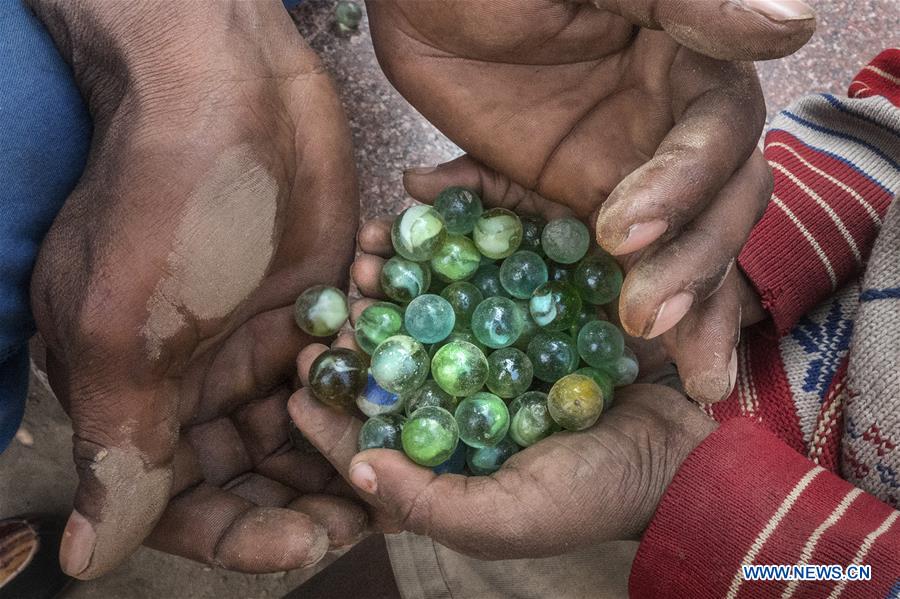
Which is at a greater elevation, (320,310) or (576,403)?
(576,403)

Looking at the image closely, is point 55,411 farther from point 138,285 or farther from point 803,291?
point 803,291

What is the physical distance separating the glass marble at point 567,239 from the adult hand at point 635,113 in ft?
0.22

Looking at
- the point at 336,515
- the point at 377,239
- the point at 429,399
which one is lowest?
the point at 336,515

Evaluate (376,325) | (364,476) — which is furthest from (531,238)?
(364,476)

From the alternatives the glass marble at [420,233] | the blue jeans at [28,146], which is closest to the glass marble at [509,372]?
the glass marble at [420,233]

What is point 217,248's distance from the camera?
123cm

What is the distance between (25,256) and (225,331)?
1.21 ft

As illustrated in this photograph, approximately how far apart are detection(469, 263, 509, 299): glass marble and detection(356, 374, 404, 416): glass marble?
27 cm

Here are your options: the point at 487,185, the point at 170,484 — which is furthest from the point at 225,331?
the point at 487,185

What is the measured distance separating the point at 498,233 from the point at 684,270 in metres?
0.43

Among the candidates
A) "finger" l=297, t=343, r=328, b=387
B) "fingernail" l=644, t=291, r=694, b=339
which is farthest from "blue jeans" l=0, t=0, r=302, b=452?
"fingernail" l=644, t=291, r=694, b=339

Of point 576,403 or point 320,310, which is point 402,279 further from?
point 576,403

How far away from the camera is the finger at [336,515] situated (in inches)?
52.2

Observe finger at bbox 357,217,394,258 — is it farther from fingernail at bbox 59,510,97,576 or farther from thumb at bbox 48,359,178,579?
fingernail at bbox 59,510,97,576
